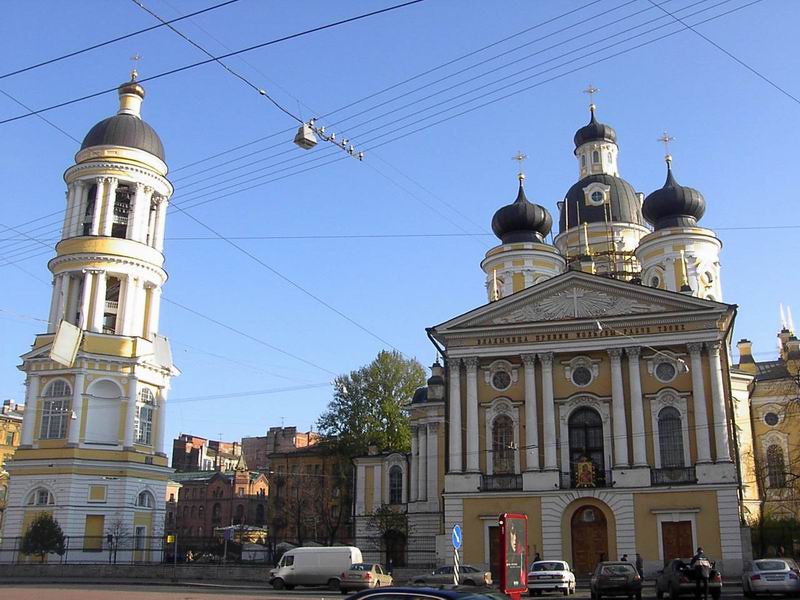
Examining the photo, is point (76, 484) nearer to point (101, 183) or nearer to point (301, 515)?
point (101, 183)

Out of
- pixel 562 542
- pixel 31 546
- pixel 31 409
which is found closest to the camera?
pixel 562 542

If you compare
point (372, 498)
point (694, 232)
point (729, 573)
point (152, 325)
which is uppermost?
point (694, 232)

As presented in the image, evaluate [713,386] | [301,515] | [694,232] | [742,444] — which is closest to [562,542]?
[713,386]

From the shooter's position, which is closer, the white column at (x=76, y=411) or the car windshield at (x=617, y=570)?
the car windshield at (x=617, y=570)

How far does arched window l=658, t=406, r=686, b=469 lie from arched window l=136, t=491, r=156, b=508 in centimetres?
2744

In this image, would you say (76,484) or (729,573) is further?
(76,484)

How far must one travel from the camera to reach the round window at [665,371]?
127 feet

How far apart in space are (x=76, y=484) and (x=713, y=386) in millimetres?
31315

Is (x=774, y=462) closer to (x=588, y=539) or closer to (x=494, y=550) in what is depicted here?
(x=588, y=539)

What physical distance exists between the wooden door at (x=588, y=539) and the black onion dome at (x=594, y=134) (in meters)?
33.8

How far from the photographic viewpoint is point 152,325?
162 feet

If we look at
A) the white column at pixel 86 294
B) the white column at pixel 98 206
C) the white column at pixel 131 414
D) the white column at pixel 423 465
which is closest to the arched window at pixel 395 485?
the white column at pixel 423 465

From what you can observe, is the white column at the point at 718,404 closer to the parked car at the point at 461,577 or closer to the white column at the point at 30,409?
the parked car at the point at 461,577

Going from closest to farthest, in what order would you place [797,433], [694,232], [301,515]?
[694,232]
[797,433]
[301,515]
